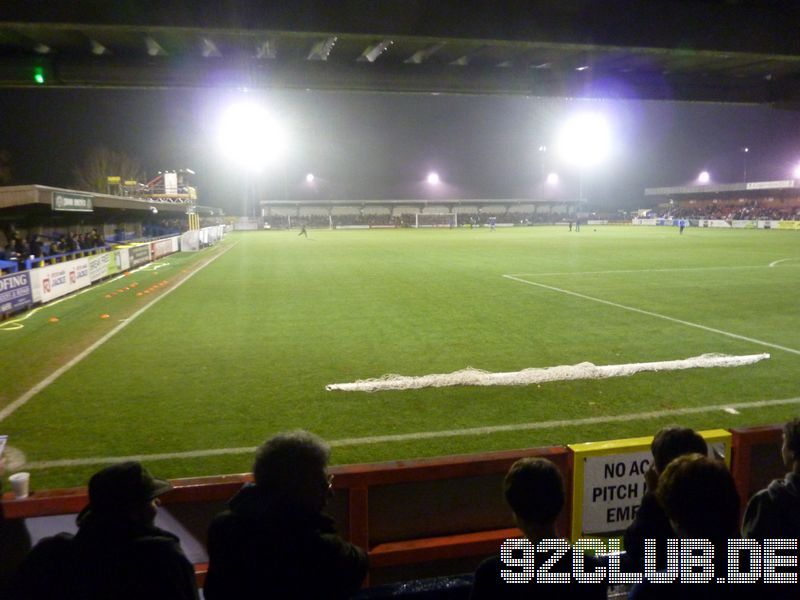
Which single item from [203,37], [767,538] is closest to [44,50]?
[203,37]

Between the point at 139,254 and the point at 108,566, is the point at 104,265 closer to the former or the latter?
the point at 139,254

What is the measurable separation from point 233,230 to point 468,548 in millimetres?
84010

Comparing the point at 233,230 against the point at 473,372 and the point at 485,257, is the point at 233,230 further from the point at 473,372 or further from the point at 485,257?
the point at 473,372

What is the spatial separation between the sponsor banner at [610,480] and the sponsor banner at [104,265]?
69.6 ft

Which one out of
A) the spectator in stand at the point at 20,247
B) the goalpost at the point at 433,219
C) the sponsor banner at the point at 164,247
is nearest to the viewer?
the spectator in stand at the point at 20,247

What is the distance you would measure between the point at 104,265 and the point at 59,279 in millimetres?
4805

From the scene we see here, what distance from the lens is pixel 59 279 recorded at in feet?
61.1

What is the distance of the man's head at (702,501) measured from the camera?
84.8 inches

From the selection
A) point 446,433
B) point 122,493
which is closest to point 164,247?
point 446,433

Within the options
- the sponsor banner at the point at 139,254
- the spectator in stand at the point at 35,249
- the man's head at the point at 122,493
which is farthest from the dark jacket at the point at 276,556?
the sponsor banner at the point at 139,254

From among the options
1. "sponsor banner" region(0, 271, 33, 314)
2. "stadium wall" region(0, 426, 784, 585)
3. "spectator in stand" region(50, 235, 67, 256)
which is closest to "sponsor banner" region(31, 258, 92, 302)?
"sponsor banner" region(0, 271, 33, 314)

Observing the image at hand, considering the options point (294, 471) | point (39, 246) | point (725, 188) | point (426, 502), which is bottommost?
point (426, 502)

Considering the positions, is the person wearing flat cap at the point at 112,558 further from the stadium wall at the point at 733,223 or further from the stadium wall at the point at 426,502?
the stadium wall at the point at 733,223

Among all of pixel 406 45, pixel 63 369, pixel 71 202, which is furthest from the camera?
pixel 71 202
